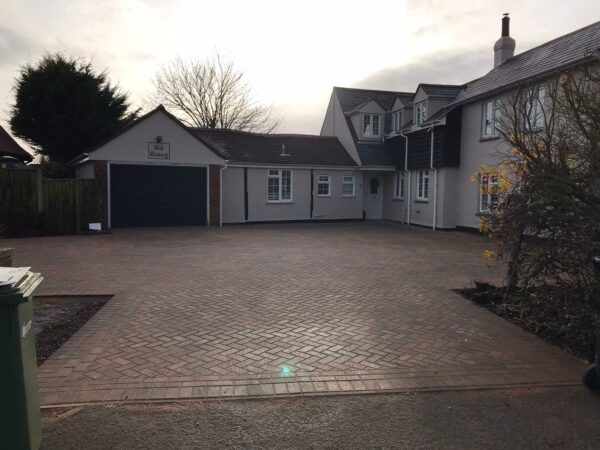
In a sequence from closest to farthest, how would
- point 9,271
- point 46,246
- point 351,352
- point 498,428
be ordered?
point 9,271, point 498,428, point 351,352, point 46,246

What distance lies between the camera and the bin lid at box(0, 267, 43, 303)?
2943 millimetres

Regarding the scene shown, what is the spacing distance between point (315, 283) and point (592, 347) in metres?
4.70

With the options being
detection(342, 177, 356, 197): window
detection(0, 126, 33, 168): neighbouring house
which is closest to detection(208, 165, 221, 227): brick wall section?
detection(342, 177, 356, 197): window

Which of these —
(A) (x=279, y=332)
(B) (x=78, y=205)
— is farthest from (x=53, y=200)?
(A) (x=279, y=332)

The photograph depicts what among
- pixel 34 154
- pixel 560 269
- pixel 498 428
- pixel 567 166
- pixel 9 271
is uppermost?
pixel 34 154

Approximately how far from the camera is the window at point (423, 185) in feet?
70.8

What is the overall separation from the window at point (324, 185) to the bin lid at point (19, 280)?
2139 centimetres

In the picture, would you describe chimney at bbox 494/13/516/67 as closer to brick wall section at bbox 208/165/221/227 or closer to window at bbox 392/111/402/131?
window at bbox 392/111/402/131

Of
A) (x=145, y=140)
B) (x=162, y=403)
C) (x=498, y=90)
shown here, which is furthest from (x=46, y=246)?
(x=498, y=90)

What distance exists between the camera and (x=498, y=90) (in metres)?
16.6

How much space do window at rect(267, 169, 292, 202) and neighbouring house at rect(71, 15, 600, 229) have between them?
2.1 inches

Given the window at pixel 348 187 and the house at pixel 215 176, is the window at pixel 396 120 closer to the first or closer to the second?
the house at pixel 215 176

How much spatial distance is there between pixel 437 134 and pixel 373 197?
6989mm

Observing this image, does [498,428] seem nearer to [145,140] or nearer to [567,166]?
[567,166]
